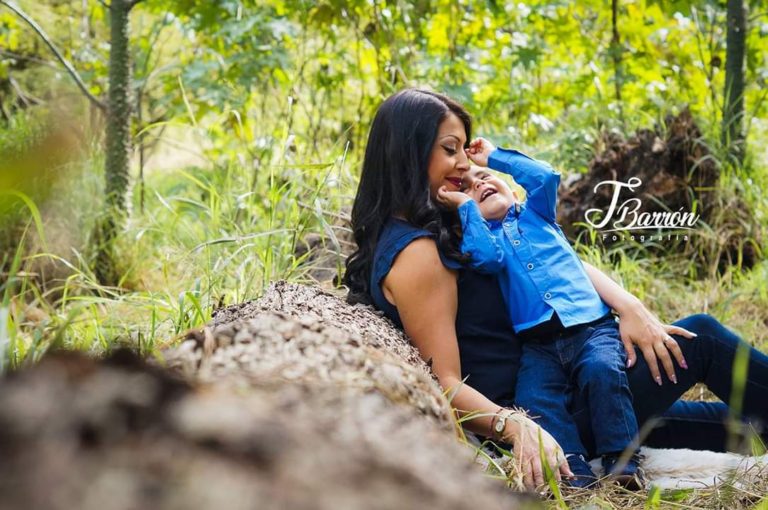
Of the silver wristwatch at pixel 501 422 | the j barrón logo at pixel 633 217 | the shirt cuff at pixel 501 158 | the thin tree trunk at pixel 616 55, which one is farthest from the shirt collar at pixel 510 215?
the thin tree trunk at pixel 616 55

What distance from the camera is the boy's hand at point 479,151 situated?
108 inches

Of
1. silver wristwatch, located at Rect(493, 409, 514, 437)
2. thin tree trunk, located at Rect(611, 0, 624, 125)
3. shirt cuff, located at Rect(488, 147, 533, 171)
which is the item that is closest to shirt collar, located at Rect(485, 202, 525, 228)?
shirt cuff, located at Rect(488, 147, 533, 171)

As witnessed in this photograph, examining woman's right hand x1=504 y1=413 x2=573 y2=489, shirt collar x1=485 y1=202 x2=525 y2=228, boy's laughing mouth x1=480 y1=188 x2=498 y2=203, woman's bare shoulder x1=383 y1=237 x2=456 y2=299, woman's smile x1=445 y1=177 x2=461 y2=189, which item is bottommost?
woman's right hand x1=504 y1=413 x2=573 y2=489

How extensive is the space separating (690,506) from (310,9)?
3582 mm

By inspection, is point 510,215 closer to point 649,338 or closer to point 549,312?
point 549,312

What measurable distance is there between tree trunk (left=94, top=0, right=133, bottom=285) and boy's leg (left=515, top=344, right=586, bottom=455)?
7.19 feet

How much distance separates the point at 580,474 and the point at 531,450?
22 centimetres

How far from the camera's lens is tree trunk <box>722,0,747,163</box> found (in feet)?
15.2

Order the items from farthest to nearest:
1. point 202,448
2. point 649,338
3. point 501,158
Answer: point 501,158, point 649,338, point 202,448

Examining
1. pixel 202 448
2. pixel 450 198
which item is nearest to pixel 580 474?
pixel 450 198

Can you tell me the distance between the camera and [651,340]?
2.29 m

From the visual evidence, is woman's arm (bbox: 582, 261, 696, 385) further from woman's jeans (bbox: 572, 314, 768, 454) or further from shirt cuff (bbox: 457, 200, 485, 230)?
shirt cuff (bbox: 457, 200, 485, 230)

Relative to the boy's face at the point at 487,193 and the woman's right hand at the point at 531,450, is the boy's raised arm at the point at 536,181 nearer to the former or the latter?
the boy's face at the point at 487,193

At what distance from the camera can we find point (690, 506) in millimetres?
1811
